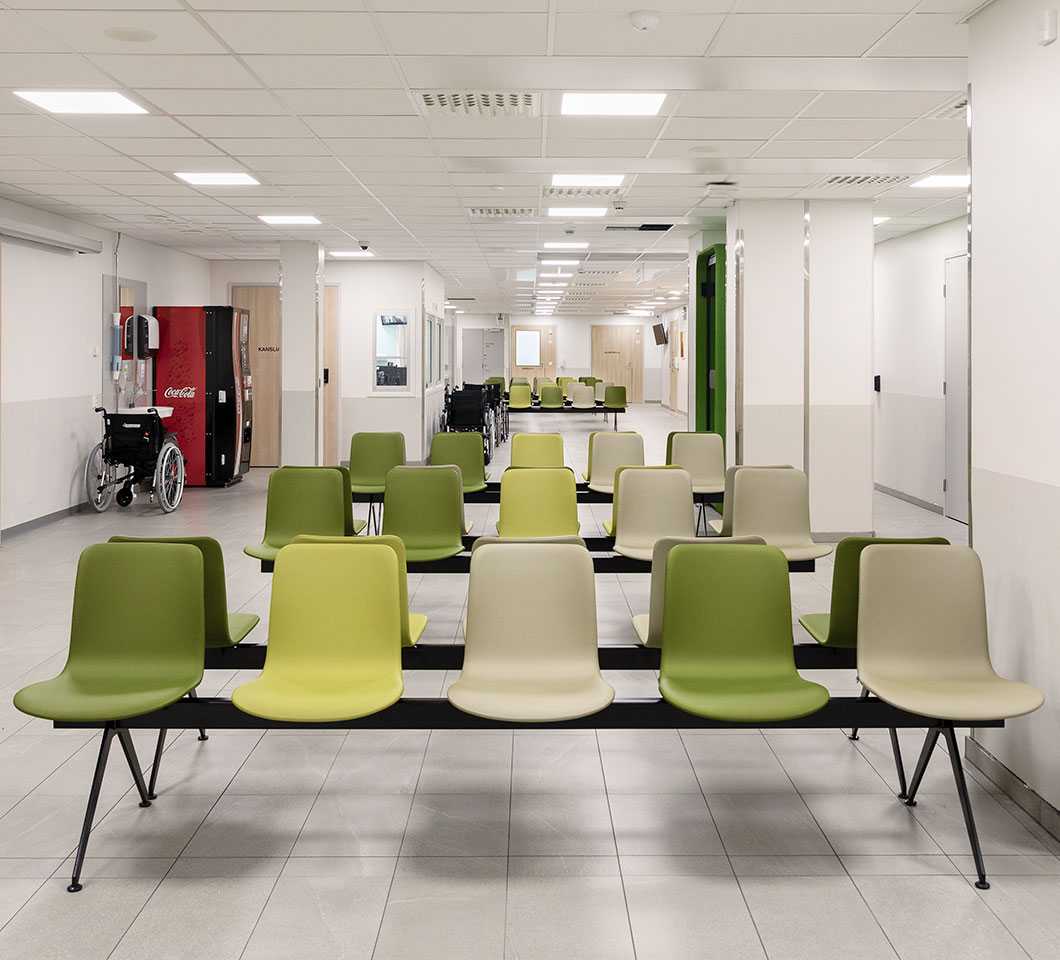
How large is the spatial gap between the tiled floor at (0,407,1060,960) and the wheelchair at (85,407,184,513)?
6.22 m

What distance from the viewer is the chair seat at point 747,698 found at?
326cm

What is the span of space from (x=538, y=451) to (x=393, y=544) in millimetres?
4420

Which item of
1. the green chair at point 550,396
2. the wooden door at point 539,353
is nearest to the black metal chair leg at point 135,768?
the green chair at point 550,396

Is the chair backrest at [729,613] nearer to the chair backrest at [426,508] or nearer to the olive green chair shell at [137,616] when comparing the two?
the olive green chair shell at [137,616]

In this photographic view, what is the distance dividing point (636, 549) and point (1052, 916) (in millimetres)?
3080

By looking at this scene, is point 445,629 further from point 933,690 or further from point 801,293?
point 801,293

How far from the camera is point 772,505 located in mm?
6039

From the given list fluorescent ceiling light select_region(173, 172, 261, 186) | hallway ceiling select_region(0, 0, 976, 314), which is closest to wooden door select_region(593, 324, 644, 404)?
hallway ceiling select_region(0, 0, 976, 314)

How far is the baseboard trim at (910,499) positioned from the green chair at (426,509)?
6490 millimetres

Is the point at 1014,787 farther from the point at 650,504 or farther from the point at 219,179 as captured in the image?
the point at 219,179

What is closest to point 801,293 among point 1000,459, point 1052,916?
point 1000,459

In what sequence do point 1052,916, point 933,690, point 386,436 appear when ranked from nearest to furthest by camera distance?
point 1052,916 < point 933,690 < point 386,436

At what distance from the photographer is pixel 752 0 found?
4227mm

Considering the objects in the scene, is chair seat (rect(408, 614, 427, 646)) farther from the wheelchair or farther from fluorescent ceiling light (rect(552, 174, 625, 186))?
the wheelchair
